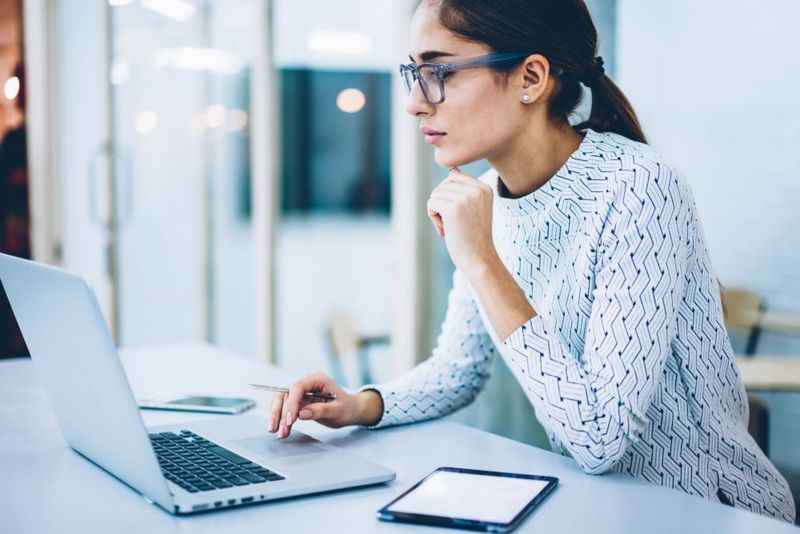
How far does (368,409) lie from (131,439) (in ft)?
1.45

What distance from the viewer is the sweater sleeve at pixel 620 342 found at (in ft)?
3.49

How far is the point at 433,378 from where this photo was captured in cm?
142

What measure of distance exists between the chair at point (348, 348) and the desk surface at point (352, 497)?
8.73 feet

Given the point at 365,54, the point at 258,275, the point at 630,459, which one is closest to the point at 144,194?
the point at 258,275

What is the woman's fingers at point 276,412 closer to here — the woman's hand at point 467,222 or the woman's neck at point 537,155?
the woman's hand at point 467,222

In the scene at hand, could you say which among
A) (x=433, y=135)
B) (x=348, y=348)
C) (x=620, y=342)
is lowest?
(x=348, y=348)

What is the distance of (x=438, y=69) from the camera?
1.29 metres

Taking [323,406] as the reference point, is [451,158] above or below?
above

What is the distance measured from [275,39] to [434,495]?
10.6 feet

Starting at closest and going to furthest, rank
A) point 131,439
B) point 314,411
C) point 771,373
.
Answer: point 131,439, point 314,411, point 771,373

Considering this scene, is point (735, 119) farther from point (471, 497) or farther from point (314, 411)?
point (471, 497)

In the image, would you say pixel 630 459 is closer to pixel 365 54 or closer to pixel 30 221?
pixel 365 54

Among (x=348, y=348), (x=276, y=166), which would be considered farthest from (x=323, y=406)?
(x=348, y=348)

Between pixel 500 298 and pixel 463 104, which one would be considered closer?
pixel 500 298
